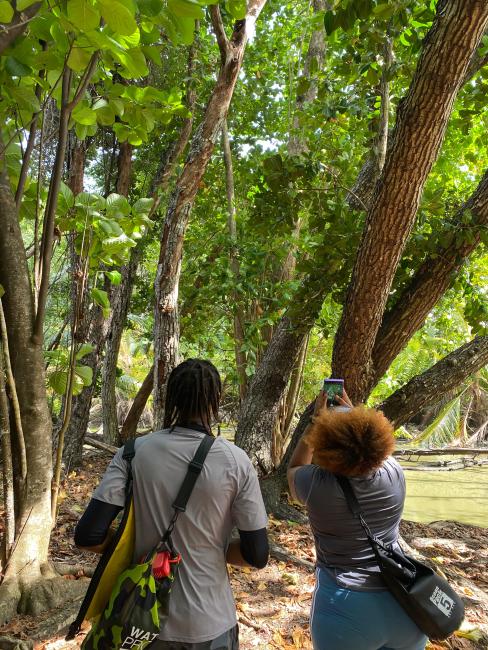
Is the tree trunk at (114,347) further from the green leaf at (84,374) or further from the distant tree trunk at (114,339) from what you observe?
the green leaf at (84,374)

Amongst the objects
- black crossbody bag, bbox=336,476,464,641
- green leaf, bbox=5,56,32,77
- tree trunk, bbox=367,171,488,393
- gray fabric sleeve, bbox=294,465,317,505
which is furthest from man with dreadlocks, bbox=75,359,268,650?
tree trunk, bbox=367,171,488,393

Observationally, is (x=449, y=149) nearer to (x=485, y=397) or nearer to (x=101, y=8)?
(x=101, y=8)

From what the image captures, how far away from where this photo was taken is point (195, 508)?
1557mm

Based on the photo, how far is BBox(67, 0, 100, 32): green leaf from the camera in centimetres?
147

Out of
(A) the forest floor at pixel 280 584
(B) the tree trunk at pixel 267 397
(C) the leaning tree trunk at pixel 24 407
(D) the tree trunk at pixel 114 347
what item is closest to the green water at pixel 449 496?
(A) the forest floor at pixel 280 584

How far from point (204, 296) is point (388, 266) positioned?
363cm

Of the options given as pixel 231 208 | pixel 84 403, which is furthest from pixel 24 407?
pixel 231 208

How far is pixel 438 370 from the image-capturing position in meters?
5.02

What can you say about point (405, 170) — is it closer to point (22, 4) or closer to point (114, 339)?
point (22, 4)

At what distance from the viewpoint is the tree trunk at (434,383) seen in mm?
4930

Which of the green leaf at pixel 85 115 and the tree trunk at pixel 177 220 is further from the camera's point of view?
the tree trunk at pixel 177 220

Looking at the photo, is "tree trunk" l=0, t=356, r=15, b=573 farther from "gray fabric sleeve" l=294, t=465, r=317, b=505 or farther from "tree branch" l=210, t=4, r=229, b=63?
"tree branch" l=210, t=4, r=229, b=63

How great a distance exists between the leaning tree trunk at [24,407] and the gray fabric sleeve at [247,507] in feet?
4.54

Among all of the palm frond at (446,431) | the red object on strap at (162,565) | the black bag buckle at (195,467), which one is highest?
the black bag buckle at (195,467)
